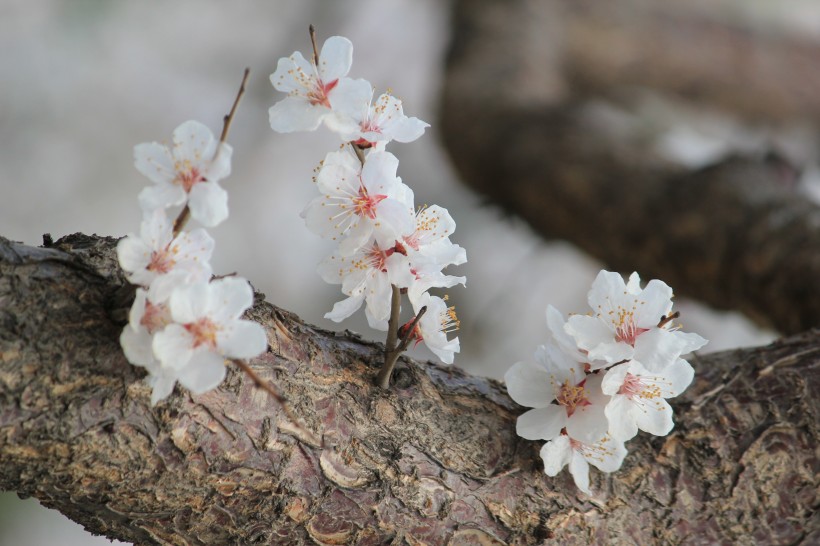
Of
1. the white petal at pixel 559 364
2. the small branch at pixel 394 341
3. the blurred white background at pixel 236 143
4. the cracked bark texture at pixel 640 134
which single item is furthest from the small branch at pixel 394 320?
the blurred white background at pixel 236 143

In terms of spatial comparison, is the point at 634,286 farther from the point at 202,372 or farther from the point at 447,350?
the point at 202,372

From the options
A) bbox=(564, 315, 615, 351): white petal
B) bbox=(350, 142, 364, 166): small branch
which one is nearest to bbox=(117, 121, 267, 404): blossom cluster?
bbox=(350, 142, 364, 166): small branch

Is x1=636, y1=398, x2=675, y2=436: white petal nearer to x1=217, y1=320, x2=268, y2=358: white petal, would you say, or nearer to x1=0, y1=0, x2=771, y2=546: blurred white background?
x1=217, y1=320, x2=268, y2=358: white petal

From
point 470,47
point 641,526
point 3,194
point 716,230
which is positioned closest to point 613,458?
point 641,526

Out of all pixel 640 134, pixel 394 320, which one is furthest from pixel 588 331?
pixel 640 134

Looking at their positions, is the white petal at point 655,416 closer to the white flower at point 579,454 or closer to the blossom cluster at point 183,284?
the white flower at point 579,454

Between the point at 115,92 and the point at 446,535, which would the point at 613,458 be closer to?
the point at 446,535
